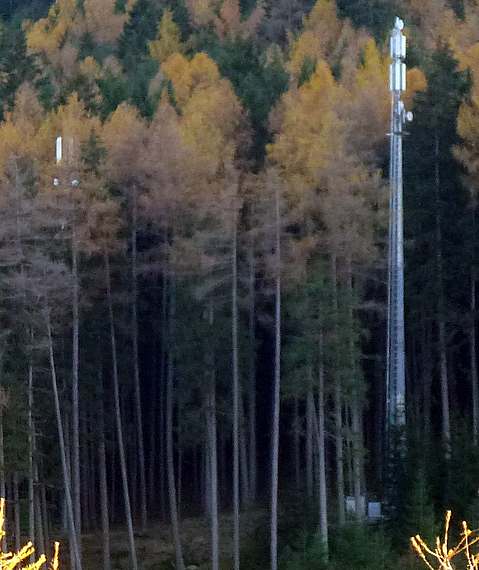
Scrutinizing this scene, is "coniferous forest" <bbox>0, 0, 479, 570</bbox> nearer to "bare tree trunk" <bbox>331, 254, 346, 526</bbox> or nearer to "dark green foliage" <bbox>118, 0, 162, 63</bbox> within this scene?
"bare tree trunk" <bbox>331, 254, 346, 526</bbox>

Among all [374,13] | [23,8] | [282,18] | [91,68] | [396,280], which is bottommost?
[396,280]

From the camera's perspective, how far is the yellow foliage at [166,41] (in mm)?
47594

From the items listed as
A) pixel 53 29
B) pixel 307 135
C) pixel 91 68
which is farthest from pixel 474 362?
pixel 53 29

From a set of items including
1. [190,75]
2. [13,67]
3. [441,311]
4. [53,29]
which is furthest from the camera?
[53,29]

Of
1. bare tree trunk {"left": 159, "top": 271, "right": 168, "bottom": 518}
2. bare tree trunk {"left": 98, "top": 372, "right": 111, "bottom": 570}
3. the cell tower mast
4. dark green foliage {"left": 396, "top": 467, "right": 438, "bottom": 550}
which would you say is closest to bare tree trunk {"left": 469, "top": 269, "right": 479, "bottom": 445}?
the cell tower mast

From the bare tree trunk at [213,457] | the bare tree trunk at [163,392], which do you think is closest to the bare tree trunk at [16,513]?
the bare tree trunk at [213,457]

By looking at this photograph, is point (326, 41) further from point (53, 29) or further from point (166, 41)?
point (53, 29)

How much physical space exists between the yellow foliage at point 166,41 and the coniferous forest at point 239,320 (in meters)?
18.3

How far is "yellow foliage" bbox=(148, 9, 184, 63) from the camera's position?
47594mm

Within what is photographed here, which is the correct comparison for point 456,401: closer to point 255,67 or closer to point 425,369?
point 425,369

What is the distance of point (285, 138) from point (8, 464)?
926cm

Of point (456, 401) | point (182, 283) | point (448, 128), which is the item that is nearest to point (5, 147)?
point (182, 283)

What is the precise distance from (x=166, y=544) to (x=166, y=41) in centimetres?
2960

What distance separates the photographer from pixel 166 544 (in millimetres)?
25469
